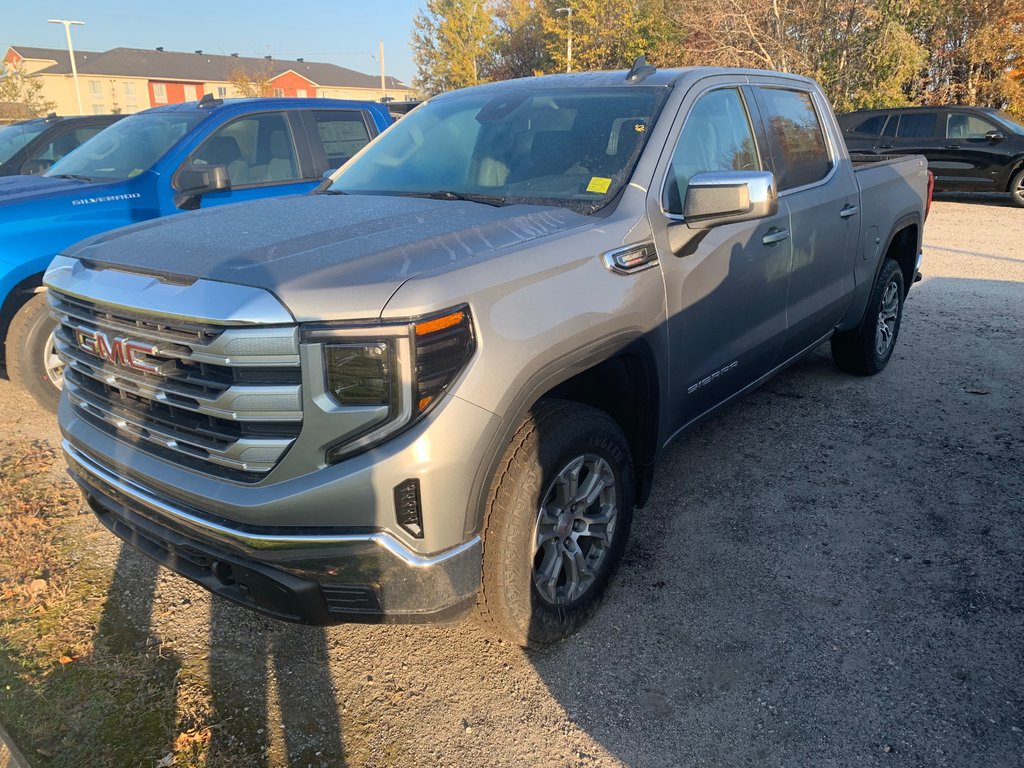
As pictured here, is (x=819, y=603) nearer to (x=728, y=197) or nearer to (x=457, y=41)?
(x=728, y=197)

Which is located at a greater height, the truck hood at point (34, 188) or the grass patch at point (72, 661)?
the truck hood at point (34, 188)

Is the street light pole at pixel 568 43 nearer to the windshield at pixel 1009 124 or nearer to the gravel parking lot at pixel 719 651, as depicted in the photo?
the windshield at pixel 1009 124

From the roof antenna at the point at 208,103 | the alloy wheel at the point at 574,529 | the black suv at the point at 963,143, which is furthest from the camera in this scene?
the black suv at the point at 963,143

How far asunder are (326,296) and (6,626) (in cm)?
210

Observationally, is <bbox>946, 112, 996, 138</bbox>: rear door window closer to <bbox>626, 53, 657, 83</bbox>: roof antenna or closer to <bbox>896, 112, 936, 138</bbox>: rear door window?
<bbox>896, 112, 936, 138</bbox>: rear door window

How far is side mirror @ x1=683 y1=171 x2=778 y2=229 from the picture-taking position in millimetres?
2783

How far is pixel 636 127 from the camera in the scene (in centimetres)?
314

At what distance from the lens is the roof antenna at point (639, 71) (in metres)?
3.45

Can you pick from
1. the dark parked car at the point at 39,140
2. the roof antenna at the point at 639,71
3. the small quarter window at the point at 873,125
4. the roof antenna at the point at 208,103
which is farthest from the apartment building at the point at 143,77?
the roof antenna at the point at 639,71

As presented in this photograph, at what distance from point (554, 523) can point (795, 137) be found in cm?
272

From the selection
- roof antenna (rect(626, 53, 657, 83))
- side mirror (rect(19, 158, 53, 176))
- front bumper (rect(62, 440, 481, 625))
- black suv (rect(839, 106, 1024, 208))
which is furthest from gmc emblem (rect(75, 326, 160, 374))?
black suv (rect(839, 106, 1024, 208))

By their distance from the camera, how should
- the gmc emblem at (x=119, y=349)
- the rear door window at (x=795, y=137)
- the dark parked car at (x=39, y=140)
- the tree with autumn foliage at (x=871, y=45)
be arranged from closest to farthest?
1. the gmc emblem at (x=119, y=349)
2. the rear door window at (x=795, y=137)
3. the dark parked car at (x=39, y=140)
4. the tree with autumn foliage at (x=871, y=45)

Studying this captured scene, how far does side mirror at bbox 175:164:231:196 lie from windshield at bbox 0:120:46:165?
501 cm

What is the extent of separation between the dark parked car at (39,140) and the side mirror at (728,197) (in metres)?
7.90
